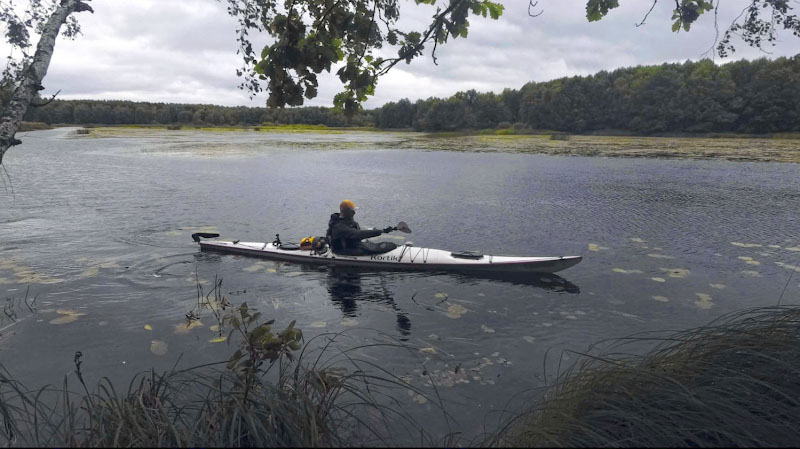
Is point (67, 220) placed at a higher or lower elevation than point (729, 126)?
lower

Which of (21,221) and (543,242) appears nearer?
(543,242)

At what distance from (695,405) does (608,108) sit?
291 ft

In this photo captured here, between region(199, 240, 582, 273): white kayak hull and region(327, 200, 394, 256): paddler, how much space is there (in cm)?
19

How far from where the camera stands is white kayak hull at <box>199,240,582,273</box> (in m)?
11.1

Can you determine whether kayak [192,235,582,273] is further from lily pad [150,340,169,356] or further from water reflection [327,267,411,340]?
lily pad [150,340,169,356]

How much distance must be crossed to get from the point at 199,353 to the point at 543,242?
1038 centimetres

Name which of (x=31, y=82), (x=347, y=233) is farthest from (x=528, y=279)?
(x=31, y=82)

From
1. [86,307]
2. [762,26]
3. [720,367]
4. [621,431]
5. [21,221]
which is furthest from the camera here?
[21,221]

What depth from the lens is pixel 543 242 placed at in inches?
583

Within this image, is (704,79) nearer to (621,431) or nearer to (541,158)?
(541,158)

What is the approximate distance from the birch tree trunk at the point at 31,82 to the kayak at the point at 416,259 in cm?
790

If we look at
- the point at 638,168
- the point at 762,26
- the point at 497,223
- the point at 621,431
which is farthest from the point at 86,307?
the point at 638,168

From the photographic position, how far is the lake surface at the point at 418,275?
7.48 m

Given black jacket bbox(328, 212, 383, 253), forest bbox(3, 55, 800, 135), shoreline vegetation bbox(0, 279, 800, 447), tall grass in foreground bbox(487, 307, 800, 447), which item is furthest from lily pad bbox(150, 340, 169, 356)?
forest bbox(3, 55, 800, 135)
